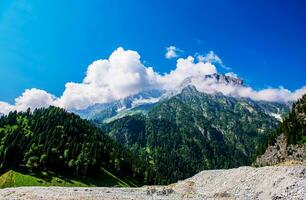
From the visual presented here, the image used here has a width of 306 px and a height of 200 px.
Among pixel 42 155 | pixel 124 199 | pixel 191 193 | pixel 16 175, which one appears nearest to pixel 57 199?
pixel 124 199

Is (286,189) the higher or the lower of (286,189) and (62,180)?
the lower

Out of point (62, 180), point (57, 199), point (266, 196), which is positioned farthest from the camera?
point (62, 180)

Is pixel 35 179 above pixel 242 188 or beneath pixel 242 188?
above

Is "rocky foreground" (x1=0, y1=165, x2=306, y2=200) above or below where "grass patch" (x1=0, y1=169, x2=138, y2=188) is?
below

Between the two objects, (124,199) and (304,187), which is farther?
(124,199)

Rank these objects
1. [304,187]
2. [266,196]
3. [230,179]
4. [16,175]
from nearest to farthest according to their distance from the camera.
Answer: [304,187], [266,196], [230,179], [16,175]

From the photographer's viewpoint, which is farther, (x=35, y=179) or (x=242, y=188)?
(x=35, y=179)

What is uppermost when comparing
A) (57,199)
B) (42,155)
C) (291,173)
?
(42,155)

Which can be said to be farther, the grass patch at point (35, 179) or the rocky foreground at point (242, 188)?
the grass patch at point (35, 179)

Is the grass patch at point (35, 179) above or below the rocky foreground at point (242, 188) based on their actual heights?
above

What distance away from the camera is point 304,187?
55875mm

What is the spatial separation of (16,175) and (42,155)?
25.2 m

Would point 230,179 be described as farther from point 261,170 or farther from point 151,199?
point 151,199

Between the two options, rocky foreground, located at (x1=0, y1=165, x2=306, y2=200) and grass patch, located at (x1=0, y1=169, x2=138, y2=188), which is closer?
rocky foreground, located at (x1=0, y1=165, x2=306, y2=200)
